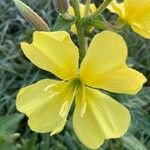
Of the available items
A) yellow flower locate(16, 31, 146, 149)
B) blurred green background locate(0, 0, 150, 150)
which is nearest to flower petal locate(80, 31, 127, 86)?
yellow flower locate(16, 31, 146, 149)

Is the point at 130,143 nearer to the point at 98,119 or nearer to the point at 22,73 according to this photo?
the point at 98,119

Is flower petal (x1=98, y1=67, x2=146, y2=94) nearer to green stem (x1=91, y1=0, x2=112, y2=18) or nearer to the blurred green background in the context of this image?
green stem (x1=91, y1=0, x2=112, y2=18)

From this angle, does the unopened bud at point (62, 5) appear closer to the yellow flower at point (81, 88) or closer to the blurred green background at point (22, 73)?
the yellow flower at point (81, 88)

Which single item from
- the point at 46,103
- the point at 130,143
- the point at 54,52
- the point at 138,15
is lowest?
the point at 130,143

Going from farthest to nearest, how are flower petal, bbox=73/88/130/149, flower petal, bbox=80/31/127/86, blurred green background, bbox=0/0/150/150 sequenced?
blurred green background, bbox=0/0/150/150 → flower petal, bbox=73/88/130/149 → flower petal, bbox=80/31/127/86

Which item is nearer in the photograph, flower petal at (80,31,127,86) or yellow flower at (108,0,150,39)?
flower petal at (80,31,127,86)

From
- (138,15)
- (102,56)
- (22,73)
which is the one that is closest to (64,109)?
(102,56)

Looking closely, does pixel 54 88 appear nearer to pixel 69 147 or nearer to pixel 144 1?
pixel 144 1
